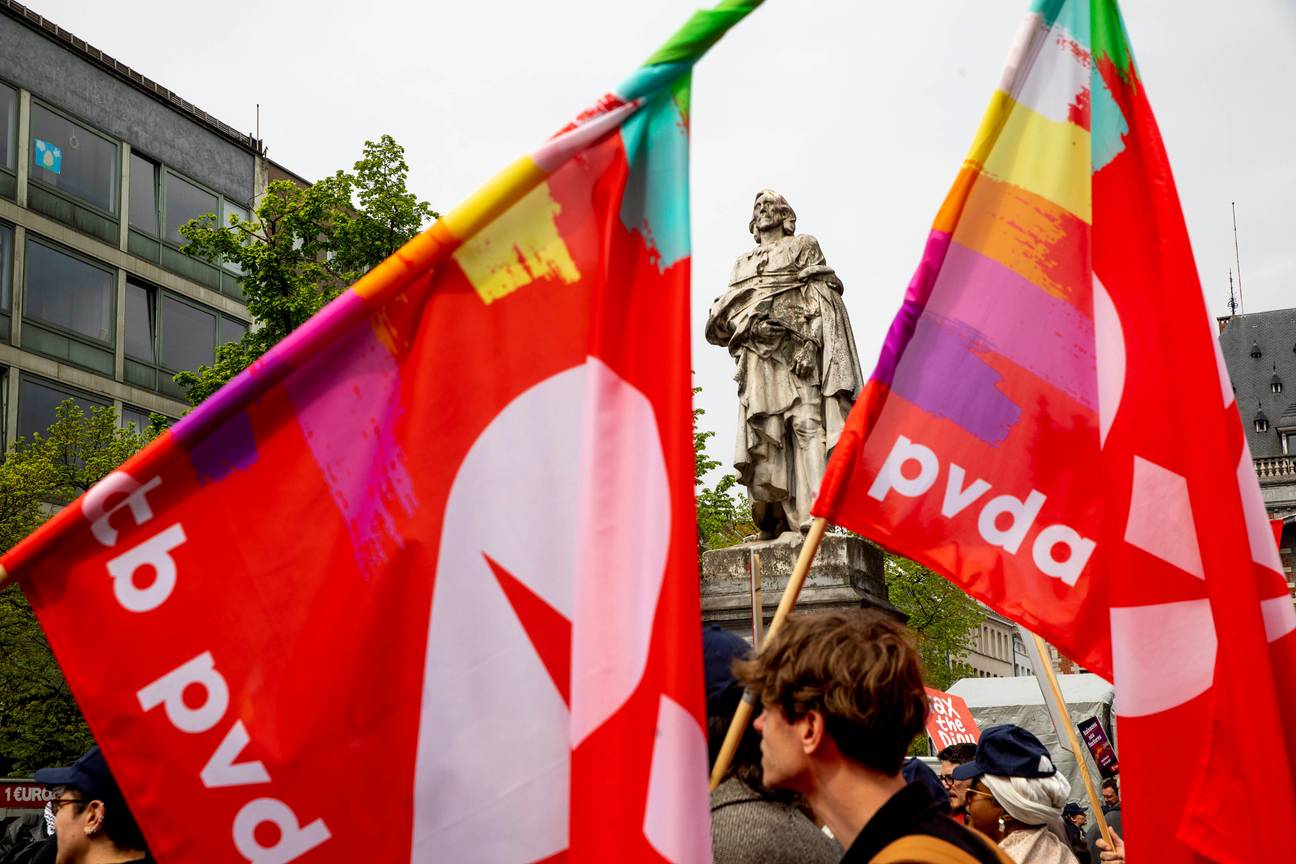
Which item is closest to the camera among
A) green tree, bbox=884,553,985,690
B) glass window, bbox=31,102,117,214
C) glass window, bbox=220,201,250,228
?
glass window, bbox=31,102,117,214

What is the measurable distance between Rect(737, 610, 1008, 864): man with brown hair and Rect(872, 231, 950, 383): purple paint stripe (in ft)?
4.88

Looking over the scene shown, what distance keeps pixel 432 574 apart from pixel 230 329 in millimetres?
42509

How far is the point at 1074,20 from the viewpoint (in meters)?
4.53

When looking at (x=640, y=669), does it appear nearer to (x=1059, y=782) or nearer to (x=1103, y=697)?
(x=1059, y=782)

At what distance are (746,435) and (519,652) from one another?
8.15 metres

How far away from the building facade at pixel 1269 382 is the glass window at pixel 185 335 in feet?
230

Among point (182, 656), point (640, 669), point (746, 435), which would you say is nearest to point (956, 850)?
point (640, 669)

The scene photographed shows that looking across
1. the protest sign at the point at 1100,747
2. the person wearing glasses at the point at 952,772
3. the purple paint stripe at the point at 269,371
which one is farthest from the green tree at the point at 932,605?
the purple paint stripe at the point at 269,371

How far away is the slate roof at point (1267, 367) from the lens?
9712cm

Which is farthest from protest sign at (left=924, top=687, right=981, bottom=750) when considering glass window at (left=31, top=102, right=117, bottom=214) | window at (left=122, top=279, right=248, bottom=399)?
window at (left=122, top=279, right=248, bottom=399)

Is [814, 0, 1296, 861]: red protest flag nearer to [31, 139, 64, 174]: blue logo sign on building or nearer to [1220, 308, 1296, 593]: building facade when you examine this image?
[31, 139, 64, 174]: blue logo sign on building

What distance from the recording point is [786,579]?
10.5m

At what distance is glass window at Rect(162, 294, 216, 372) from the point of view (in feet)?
137

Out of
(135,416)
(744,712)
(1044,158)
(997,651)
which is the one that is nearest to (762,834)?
(744,712)
